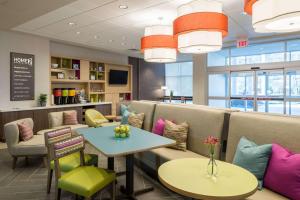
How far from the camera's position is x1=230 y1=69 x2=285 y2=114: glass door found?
262 inches

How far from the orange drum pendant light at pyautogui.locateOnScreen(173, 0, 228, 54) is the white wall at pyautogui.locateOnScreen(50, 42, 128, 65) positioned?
5.46 metres

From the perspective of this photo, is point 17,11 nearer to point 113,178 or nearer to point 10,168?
point 10,168

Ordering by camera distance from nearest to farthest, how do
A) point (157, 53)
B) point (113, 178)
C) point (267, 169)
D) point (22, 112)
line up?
1. point (267, 169)
2. point (113, 178)
3. point (157, 53)
4. point (22, 112)

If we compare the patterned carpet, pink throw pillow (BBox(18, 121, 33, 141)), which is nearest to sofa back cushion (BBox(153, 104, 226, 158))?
the patterned carpet

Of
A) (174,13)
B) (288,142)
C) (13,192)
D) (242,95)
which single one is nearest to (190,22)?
(288,142)

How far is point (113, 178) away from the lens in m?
2.45

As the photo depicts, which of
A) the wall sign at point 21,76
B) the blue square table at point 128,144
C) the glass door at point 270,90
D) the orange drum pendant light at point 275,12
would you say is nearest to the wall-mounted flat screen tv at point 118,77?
the wall sign at point 21,76

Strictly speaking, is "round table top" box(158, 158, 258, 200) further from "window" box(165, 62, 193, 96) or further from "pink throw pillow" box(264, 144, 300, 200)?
"window" box(165, 62, 193, 96)

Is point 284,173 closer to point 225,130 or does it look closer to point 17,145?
point 225,130

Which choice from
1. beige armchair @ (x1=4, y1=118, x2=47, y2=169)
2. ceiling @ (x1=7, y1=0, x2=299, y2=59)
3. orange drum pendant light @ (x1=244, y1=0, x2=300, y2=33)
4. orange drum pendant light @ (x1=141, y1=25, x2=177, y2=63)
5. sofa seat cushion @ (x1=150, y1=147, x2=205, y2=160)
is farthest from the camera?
ceiling @ (x1=7, y1=0, x2=299, y2=59)

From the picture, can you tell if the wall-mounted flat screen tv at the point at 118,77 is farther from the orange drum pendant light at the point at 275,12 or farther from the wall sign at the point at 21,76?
the orange drum pendant light at the point at 275,12

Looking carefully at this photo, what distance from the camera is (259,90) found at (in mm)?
7023

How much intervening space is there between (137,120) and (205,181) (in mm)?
2932

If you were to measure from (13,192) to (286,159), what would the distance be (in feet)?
10.9
